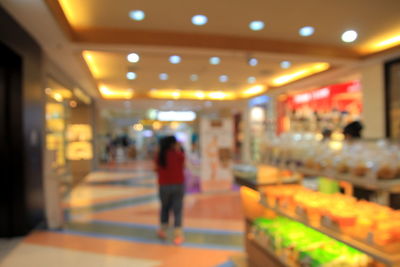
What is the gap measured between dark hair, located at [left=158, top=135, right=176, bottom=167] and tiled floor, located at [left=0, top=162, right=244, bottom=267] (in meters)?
1.19

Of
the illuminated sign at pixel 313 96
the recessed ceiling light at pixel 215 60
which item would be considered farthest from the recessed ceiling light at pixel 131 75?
the illuminated sign at pixel 313 96

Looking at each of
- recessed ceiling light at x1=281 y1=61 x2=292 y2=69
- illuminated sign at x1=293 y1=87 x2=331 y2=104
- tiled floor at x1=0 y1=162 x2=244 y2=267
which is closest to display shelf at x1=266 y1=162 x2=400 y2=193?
tiled floor at x1=0 y1=162 x2=244 y2=267

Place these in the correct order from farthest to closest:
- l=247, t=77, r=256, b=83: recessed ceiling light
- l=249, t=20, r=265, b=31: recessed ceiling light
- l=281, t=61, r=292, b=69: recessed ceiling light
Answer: l=247, t=77, r=256, b=83: recessed ceiling light < l=281, t=61, r=292, b=69: recessed ceiling light < l=249, t=20, r=265, b=31: recessed ceiling light

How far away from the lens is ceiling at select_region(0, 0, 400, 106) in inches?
165

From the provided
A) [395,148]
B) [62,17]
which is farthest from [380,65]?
[62,17]

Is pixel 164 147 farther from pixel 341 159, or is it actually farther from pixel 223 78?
pixel 223 78

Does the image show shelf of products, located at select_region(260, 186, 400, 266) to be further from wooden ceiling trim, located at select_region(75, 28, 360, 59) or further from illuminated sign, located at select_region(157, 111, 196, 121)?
illuminated sign, located at select_region(157, 111, 196, 121)

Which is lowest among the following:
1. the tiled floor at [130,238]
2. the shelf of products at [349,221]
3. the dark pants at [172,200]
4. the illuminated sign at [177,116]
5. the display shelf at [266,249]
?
the tiled floor at [130,238]

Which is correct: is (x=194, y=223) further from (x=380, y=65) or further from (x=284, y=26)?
(x=380, y=65)

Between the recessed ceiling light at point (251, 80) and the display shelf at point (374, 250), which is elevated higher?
the recessed ceiling light at point (251, 80)

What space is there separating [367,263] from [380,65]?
5.56 m

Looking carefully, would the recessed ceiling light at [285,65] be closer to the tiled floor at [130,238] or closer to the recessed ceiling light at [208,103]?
the tiled floor at [130,238]

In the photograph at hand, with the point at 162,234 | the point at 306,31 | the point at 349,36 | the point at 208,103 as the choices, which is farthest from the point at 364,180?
the point at 208,103

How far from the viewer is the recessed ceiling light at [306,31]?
16.9 feet
